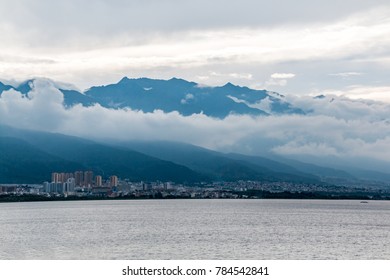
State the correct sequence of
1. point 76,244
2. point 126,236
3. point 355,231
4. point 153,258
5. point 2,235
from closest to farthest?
point 153,258 → point 76,244 → point 126,236 → point 2,235 → point 355,231

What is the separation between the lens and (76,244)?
219 ft

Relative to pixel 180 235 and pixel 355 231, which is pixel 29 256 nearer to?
pixel 180 235

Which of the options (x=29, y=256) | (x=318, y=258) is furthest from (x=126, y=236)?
(x=318, y=258)

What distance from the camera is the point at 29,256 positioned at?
58.9 metres

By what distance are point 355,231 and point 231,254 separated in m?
30.4

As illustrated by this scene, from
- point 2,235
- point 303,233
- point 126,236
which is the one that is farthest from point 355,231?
point 2,235

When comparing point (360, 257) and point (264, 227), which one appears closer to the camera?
point (360, 257)

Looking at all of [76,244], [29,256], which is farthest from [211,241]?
[29,256]

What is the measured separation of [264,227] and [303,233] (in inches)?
382

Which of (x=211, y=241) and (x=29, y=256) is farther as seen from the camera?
(x=211, y=241)
